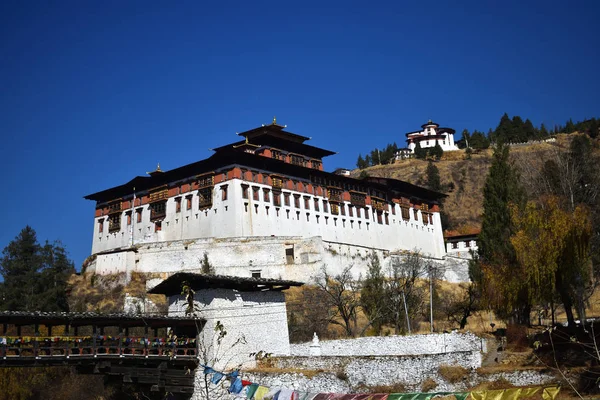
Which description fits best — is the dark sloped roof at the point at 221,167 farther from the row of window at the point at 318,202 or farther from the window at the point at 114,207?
the row of window at the point at 318,202

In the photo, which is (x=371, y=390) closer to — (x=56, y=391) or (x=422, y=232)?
(x=56, y=391)

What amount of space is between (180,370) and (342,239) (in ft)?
151

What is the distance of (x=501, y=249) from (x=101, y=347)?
24094 millimetres

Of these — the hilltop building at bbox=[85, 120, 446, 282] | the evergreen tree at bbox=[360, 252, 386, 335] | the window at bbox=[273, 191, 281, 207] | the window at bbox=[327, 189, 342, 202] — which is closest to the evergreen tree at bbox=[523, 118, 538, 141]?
the hilltop building at bbox=[85, 120, 446, 282]

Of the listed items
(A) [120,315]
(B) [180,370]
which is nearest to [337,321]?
(B) [180,370]

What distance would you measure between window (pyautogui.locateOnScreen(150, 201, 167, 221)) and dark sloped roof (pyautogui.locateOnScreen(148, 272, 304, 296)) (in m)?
37.8

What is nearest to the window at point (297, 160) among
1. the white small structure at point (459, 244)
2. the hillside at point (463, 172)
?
the white small structure at point (459, 244)

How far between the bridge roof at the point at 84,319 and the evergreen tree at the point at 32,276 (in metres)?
25.4

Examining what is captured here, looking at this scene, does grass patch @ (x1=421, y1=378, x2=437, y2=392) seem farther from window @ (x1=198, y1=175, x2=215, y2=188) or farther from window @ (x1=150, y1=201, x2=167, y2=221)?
window @ (x1=150, y1=201, x2=167, y2=221)

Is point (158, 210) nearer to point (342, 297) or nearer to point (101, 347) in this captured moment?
point (342, 297)

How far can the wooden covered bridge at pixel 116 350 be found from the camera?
29.1 meters

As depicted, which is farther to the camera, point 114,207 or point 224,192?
point 114,207

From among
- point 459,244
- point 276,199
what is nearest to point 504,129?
point 459,244

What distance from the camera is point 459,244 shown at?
97812 millimetres
